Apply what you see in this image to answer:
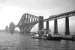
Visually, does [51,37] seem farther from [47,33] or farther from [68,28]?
[68,28]

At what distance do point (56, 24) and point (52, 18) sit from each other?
9.32ft

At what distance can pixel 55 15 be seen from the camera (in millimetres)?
39312

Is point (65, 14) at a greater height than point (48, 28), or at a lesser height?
greater

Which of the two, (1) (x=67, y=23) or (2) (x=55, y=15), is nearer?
(1) (x=67, y=23)

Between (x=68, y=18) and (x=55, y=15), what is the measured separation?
6661mm

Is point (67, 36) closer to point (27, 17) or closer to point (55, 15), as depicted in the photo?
point (55, 15)

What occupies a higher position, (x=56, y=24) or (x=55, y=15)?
(x=55, y=15)

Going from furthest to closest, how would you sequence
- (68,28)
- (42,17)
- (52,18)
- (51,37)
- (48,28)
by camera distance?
(42,17)
(48,28)
(52,18)
(51,37)
(68,28)

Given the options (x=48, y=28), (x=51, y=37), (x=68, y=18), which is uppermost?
(x=68, y=18)

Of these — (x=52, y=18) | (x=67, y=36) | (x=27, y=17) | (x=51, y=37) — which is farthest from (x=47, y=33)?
(x=27, y=17)

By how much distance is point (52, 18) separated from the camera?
40406mm

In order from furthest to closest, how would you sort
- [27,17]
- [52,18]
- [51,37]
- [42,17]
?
1. [27,17]
2. [42,17]
3. [52,18]
4. [51,37]

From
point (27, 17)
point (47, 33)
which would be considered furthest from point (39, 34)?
point (27, 17)

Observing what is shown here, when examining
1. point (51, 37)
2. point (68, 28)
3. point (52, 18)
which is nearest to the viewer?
point (68, 28)
